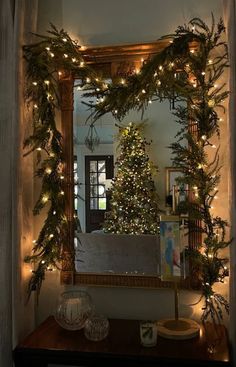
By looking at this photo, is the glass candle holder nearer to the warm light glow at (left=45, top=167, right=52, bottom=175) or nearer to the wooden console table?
the wooden console table

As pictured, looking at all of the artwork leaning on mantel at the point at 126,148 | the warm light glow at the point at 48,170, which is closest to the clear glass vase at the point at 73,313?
the artwork leaning on mantel at the point at 126,148

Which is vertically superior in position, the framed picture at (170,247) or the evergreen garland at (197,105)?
the evergreen garland at (197,105)

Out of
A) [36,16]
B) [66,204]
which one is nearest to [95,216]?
[66,204]

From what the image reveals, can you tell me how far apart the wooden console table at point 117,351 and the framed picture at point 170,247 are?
0.32 meters

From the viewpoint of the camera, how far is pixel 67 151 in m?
2.27

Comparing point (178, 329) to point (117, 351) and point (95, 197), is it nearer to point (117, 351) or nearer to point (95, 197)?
point (117, 351)

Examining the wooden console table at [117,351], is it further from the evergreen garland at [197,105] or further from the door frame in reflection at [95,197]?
the door frame in reflection at [95,197]

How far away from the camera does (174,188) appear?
6.91ft

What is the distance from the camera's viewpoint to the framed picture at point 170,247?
1.96m

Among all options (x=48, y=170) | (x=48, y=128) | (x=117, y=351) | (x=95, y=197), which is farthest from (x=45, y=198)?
(x=117, y=351)

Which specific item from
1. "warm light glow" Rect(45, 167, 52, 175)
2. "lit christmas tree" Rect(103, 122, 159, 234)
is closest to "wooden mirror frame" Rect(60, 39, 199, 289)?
"warm light glow" Rect(45, 167, 52, 175)

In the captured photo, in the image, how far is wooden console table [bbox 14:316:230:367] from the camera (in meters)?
1.68

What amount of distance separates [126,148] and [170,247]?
23.5 inches

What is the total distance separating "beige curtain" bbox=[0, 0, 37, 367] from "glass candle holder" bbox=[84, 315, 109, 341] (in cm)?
37
